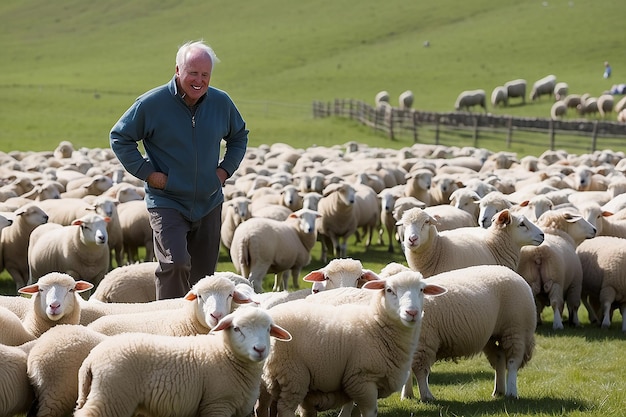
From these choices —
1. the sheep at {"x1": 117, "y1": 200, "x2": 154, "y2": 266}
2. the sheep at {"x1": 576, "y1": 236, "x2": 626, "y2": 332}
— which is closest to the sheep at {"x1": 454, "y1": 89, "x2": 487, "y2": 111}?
the sheep at {"x1": 117, "y1": 200, "x2": 154, "y2": 266}

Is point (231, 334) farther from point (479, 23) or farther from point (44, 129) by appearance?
point (479, 23)

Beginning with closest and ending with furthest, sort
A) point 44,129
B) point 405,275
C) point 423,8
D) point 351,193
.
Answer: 1. point 405,275
2. point 351,193
3. point 44,129
4. point 423,8

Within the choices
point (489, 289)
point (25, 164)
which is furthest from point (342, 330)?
point (25, 164)

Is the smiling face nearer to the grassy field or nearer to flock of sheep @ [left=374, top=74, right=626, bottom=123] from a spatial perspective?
the grassy field

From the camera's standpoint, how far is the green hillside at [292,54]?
45941 mm

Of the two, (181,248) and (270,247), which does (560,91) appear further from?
(181,248)

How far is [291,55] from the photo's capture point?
2499 inches

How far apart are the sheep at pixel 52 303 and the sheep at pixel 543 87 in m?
44.5

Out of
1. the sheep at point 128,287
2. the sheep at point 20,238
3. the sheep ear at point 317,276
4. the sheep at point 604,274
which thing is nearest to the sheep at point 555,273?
the sheep at point 604,274

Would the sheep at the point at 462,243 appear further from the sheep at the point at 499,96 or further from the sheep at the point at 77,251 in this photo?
the sheep at the point at 499,96

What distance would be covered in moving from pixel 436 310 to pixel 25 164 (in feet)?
55.8

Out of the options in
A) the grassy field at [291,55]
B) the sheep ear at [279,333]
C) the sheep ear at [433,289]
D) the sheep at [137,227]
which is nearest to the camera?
the sheep ear at [279,333]

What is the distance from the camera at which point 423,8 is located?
72438 millimetres

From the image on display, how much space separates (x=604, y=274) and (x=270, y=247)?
3.96 metres
